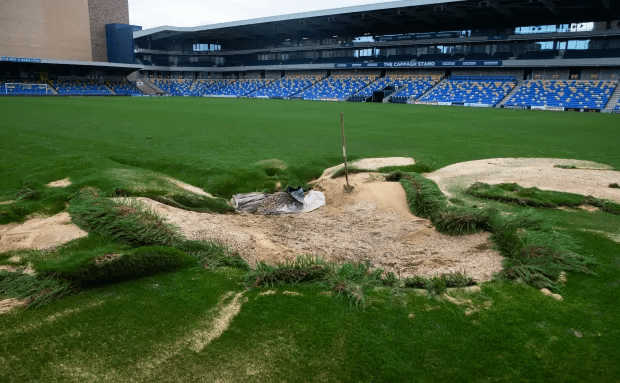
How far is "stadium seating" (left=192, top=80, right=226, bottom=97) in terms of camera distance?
7834 cm

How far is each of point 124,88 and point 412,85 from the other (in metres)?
46.4

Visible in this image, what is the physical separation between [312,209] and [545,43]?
52.6 metres

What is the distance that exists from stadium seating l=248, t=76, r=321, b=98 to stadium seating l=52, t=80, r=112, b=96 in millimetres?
22421

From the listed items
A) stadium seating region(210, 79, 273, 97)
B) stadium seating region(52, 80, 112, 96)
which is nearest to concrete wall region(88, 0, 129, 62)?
stadium seating region(52, 80, 112, 96)

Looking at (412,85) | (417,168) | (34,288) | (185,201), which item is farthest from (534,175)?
(412,85)

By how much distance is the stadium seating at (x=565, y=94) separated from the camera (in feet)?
139

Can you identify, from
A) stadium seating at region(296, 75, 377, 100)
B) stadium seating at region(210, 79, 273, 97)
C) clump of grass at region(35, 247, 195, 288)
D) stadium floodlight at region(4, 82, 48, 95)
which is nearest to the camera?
clump of grass at region(35, 247, 195, 288)

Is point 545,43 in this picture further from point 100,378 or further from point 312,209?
point 100,378

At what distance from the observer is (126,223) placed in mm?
6121

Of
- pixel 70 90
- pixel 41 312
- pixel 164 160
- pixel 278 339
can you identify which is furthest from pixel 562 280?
pixel 70 90

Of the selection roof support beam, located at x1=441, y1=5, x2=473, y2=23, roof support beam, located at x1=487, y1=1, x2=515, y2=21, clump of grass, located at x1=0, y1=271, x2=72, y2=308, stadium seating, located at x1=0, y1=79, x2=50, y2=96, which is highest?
roof support beam, located at x1=441, y1=5, x2=473, y2=23

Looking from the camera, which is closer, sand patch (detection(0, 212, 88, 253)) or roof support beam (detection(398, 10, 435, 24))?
sand patch (detection(0, 212, 88, 253))

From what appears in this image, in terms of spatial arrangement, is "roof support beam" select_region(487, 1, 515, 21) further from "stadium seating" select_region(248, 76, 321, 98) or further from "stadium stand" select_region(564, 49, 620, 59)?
"stadium seating" select_region(248, 76, 321, 98)

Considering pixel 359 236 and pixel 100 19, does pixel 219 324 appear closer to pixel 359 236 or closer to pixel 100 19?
pixel 359 236
